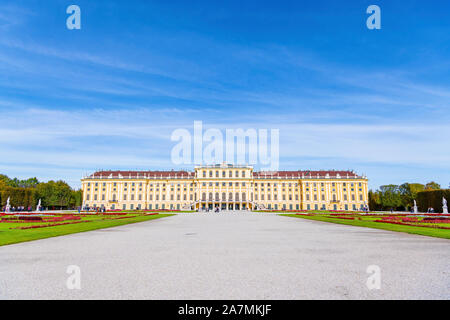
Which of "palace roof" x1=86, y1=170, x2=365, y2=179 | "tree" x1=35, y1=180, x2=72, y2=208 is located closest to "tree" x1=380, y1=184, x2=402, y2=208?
"palace roof" x1=86, y1=170, x2=365, y2=179

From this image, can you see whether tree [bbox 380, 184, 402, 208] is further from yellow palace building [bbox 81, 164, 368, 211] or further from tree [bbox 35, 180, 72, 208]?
tree [bbox 35, 180, 72, 208]

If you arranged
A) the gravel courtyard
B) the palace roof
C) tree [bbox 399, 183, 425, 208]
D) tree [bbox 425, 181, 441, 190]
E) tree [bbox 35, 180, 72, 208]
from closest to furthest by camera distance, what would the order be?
1. the gravel courtyard
2. tree [bbox 35, 180, 72, 208]
3. tree [bbox 399, 183, 425, 208]
4. tree [bbox 425, 181, 441, 190]
5. the palace roof

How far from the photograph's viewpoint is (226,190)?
296ft

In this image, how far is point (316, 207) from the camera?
298ft

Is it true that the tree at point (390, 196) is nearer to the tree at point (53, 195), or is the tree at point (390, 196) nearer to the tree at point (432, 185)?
the tree at point (432, 185)

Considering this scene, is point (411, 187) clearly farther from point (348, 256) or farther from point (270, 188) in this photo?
point (348, 256)

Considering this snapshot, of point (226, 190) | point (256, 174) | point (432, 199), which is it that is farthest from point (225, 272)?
point (256, 174)

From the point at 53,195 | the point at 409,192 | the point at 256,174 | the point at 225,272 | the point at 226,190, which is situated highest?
the point at 256,174

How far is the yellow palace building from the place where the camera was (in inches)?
3541

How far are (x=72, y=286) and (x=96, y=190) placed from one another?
94.3 m

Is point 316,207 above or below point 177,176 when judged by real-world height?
below

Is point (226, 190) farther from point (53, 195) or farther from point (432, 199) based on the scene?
point (432, 199)

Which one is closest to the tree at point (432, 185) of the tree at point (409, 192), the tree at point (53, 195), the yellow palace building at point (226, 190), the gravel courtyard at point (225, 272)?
the tree at point (409, 192)
